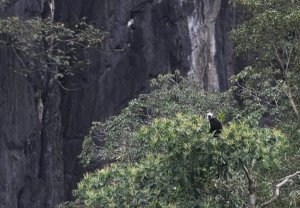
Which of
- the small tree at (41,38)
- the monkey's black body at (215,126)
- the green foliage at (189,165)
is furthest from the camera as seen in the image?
the small tree at (41,38)

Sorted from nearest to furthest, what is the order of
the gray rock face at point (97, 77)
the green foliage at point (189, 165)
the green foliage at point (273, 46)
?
the green foliage at point (189, 165), the green foliage at point (273, 46), the gray rock face at point (97, 77)

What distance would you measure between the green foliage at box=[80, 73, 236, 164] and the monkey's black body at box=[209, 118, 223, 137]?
4908mm

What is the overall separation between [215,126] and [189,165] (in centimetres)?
41

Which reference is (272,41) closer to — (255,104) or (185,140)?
(255,104)

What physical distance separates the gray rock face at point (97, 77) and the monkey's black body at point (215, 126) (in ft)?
30.3

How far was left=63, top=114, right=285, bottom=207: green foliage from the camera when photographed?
550 cm

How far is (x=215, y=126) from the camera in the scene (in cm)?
579

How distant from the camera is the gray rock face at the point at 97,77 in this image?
1488 centimetres

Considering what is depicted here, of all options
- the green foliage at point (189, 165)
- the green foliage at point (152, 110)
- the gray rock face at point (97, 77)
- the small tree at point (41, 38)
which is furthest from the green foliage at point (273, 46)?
the gray rock face at point (97, 77)

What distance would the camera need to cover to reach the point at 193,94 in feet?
39.8

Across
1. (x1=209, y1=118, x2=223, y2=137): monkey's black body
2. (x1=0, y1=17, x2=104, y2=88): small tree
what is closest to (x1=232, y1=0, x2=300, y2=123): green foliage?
(x1=0, y1=17, x2=104, y2=88): small tree

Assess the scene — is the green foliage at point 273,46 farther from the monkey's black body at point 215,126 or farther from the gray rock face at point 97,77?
the gray rock face at point 97,77

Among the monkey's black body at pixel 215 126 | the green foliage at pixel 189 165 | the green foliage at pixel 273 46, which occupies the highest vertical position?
the green foliage at pixel 273 46

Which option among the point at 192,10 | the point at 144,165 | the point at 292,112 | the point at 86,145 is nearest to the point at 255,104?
the point at 292,112
